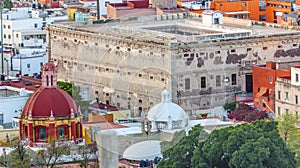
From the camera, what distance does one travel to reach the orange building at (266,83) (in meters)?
81.3

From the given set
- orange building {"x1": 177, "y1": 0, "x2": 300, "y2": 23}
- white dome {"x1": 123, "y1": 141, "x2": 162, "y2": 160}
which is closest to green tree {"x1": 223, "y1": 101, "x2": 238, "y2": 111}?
white dome {"x1": 123, "y1": 141, "x2": 162, "y2": 160}

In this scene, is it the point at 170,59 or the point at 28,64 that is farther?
the point at 28,64

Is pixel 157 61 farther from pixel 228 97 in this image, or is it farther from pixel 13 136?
pixel 13 136

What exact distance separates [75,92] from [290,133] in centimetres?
1997

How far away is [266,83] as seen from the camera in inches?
3260

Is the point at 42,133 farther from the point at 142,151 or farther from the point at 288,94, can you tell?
the point at 288,94

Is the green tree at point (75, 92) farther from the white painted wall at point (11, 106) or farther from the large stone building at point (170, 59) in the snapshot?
the white painted wall at point (11, 106)

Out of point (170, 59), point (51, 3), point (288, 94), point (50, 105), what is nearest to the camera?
point (50, 105)

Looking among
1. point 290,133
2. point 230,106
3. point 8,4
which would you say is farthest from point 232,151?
point 8,4

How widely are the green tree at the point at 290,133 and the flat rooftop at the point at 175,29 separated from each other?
19.2 m

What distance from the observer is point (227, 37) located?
8781 cm

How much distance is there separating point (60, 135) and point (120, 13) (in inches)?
1570

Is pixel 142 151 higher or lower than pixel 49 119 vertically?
lower

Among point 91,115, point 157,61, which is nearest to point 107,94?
point 157,61
